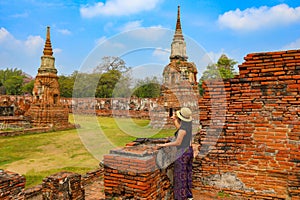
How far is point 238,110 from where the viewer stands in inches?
181

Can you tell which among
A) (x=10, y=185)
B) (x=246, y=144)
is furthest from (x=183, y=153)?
(x=10, y=185)

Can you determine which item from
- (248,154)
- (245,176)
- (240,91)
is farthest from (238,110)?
(245,176)

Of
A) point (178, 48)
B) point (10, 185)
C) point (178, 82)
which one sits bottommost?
point (10, 185)

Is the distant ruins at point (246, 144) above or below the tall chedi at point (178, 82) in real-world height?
below

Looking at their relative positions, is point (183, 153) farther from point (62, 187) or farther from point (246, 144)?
point (62, 187)

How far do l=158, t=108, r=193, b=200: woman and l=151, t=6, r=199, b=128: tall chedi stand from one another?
38.6 feet

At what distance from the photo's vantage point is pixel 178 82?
52.5ft

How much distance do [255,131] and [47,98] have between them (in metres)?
14.8

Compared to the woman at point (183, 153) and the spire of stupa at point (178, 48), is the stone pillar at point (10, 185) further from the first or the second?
the spire of stupa at point (178, 48)

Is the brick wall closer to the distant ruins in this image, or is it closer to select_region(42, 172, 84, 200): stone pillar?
the distant ruins

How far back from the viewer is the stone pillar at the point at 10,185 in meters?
3.36

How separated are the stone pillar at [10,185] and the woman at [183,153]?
2137mm

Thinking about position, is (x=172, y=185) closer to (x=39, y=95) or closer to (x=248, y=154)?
(x=248, y=154)

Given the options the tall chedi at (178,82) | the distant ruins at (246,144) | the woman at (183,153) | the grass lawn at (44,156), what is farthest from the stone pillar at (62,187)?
the tall chedi at (178,82)
